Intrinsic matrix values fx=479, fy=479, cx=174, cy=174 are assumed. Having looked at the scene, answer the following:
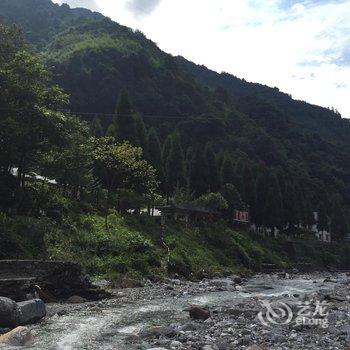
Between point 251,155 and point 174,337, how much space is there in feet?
468

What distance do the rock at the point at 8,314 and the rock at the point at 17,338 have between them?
172 cm

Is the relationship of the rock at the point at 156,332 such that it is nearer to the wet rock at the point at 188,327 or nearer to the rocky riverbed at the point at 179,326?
the rocky riverbed at the point at 179,326

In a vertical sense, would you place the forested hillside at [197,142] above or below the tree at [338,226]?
above

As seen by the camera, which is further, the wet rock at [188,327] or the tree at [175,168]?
the tree at [175,168]

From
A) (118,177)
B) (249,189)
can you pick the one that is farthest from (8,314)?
(249,189)

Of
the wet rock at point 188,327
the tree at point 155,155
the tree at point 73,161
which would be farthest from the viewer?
the tree at point 155,155

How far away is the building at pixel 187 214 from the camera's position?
67.1m

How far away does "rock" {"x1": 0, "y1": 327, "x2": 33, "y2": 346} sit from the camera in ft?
47.9

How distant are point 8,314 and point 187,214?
54.2 m

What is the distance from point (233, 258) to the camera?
61.4 metres

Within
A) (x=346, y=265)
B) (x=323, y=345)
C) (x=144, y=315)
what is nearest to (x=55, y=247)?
(x=144, y=315)

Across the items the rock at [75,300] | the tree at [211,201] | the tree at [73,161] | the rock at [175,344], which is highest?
the tree at [73,161]

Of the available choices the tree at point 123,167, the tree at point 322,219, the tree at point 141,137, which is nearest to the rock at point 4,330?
the tree at point 123,167

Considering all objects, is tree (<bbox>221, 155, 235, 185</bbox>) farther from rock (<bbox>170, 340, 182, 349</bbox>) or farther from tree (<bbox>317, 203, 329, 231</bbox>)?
rock (<bbox>170, 340, 182, 349</bbox>)
